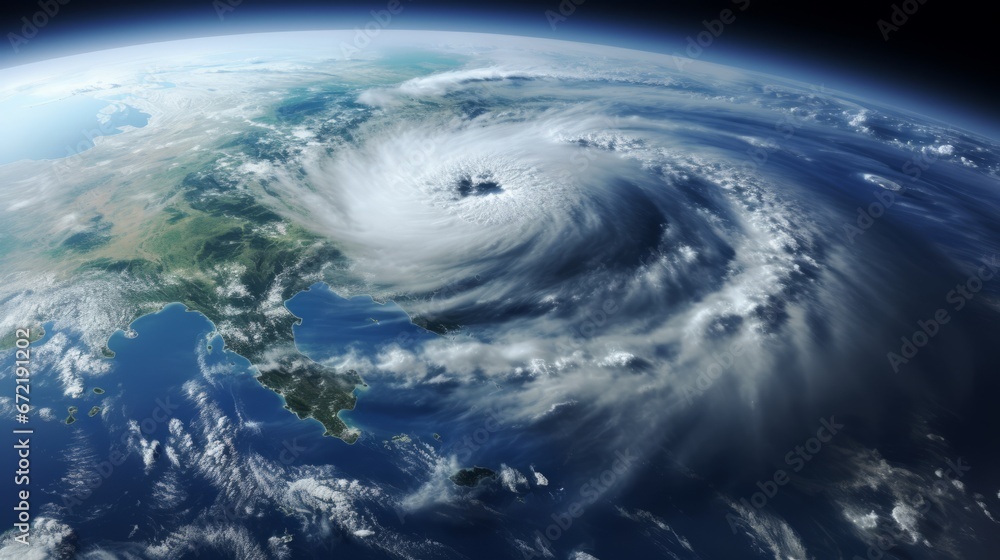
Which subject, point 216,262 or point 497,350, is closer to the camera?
point 497,350

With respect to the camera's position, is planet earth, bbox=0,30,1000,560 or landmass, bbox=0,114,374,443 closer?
planet earth, bbox=0,30,1000,560

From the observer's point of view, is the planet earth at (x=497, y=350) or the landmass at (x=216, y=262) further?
the landmass at (x=216, y=262)

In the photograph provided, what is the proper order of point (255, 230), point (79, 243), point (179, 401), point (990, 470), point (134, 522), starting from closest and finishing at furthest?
point (134, 522), point (990, 470), point (179, 401), point (79, 243), point (255, 230)

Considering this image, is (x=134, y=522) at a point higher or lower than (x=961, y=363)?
lower

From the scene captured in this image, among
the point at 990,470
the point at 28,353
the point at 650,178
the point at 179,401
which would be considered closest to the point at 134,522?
the point at 179,401

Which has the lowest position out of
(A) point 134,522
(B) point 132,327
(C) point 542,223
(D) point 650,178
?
(A) point 134,522

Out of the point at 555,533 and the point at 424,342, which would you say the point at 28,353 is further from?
the point at 555,533

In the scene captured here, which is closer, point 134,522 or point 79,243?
point 134,522

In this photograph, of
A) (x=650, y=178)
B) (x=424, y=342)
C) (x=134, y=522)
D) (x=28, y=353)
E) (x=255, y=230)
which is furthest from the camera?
(x=650, y=178)
